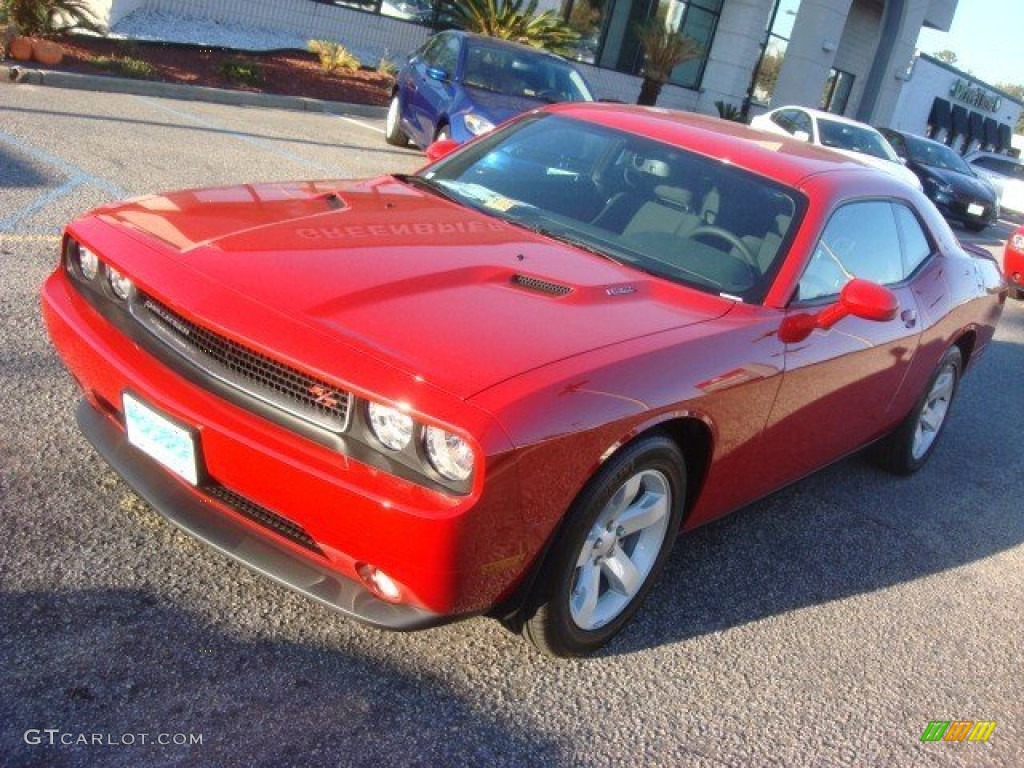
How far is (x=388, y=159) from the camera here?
11.6 metres

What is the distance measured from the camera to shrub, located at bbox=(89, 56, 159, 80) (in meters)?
12.6

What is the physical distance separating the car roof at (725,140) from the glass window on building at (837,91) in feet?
105

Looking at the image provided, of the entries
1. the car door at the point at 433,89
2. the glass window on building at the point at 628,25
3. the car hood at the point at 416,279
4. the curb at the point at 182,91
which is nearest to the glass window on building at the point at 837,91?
the glass window on building at the point at 628,25

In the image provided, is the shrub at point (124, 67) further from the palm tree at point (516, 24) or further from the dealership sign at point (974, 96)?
the dealership sign at point (974, 96)

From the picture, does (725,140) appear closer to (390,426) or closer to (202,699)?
(390,426)

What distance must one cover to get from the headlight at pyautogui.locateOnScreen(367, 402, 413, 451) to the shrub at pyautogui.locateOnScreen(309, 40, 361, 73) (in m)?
15.7

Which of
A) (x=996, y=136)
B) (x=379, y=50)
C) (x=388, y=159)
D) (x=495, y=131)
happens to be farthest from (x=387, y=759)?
(x=996, y=136)

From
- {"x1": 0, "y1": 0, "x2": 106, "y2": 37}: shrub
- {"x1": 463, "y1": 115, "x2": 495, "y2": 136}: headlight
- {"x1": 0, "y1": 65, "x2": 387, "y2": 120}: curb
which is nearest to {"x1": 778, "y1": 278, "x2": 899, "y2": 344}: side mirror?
{"x1": 463, "y1": 115, "x2": 495, "y2": 136}: headlight

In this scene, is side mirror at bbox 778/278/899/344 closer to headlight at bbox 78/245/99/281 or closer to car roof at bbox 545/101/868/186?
car roof at bbox 545/101/868/186

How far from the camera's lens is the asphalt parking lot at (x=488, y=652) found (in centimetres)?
260

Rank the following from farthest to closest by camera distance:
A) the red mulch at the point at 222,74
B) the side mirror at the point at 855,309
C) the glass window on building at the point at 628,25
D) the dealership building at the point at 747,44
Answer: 1. the glass window on building at the point at 628,25
2. the dealership building at the point at 747,44
3. the red mulch at the point at 222,74
4. the side mirror at the point at 855,309

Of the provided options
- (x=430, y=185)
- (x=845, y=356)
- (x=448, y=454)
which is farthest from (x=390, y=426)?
(x=845, y=356)

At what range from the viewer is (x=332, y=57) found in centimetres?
1745

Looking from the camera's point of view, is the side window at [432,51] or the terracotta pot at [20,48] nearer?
the terracotta pot at [20,48]
